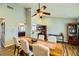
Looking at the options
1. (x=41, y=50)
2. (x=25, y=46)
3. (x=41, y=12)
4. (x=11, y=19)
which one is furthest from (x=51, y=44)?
(x=11, y=19)

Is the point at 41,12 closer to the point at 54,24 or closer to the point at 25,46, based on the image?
the point at 54,24

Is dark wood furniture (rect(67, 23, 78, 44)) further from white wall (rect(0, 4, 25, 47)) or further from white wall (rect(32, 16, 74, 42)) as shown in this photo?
white wall (rect(0, 4, 25, 47))

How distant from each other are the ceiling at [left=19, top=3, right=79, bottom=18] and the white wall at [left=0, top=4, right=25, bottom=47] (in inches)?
6.0

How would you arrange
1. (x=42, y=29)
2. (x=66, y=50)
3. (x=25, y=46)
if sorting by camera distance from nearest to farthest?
1. (x=66, y=50)
2. (x=42, y=29)
3. (x=25, y=46)

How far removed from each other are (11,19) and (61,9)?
2.52ft

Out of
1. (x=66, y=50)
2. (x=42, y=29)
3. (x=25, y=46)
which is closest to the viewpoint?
(x=66, y=50)

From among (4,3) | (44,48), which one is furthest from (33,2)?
(44,48)

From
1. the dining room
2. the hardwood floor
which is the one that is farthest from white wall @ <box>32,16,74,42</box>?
the hardwood floor

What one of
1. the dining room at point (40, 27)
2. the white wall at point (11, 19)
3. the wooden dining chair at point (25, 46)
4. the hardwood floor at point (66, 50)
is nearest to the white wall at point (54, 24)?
the dining room at point (40, 27)

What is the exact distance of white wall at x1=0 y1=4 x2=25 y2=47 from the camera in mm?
1753

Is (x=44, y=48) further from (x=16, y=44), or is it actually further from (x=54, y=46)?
(x=16, y=44)

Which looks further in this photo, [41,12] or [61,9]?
[41,12]

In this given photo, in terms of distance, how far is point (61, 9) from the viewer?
1.78m

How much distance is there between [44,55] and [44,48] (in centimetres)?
11
